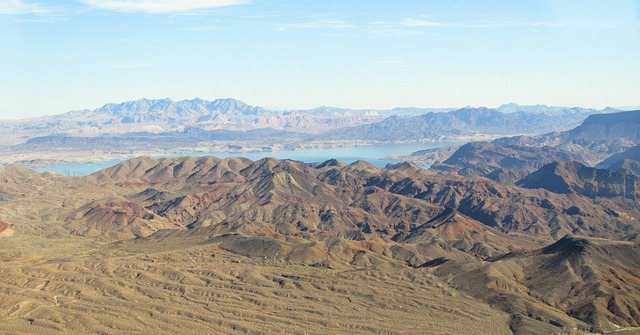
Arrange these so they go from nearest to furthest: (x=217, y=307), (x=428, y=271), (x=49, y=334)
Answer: (x=49, y=334) < (x=217, y=307) < (x=428, y=271)

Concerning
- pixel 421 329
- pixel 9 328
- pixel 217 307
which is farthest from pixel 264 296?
pixel 9 328

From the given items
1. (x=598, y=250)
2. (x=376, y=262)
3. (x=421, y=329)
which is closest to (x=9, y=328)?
(x=421, y=329)

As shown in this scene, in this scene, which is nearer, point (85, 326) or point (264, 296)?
point (85, 326)

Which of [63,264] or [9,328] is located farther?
[63,264]

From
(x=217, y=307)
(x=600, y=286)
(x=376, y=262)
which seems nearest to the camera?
(x=217, y=307)

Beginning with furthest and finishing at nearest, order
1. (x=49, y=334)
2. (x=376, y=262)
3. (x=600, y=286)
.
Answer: (x=376, y=262)
(x=600, y=286)
(x=49, y=334)

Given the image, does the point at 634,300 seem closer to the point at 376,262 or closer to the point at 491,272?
the point at 491,272

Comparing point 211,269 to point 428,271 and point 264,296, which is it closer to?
point 264,296

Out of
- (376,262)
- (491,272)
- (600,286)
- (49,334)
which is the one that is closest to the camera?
(49,334)

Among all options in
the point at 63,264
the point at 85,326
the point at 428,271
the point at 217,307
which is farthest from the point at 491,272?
the point at 63,264
